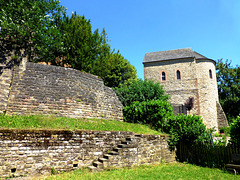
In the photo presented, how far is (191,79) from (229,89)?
11063mm

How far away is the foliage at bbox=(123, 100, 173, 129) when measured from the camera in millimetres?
13264

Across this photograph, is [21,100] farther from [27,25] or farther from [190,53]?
[190,53]

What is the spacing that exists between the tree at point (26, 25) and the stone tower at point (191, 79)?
18.6 m

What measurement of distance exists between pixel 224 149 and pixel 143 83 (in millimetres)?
10791

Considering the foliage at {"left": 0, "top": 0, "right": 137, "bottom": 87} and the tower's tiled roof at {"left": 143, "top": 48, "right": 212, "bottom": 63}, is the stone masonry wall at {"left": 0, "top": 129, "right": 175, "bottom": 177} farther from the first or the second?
the tower's tiled roof at {"left": 143, "top": 48, "right": 212, "bottom": 63}

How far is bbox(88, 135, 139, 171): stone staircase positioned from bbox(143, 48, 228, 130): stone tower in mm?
18750

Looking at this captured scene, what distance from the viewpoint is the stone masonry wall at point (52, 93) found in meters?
9.32

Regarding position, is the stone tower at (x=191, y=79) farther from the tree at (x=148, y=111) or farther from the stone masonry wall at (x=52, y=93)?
the stone masonry wall at (x=52, y=93)

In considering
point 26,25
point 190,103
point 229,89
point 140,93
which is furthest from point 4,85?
point 229,89

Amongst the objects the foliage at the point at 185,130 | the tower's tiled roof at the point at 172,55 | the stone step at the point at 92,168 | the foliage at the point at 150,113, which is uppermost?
the tower's tiled roof at the point at 172,55

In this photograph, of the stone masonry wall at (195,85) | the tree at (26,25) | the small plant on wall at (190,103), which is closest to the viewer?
the tree at (26,25)

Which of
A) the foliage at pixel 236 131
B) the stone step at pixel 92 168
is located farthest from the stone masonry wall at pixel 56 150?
the foliage at pixel 236 131

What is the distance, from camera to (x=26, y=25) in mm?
11430

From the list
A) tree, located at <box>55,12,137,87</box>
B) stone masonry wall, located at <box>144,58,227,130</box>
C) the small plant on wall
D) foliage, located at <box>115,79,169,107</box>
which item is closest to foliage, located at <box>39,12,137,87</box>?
tree, located at <box>55,12,137,87</box>
